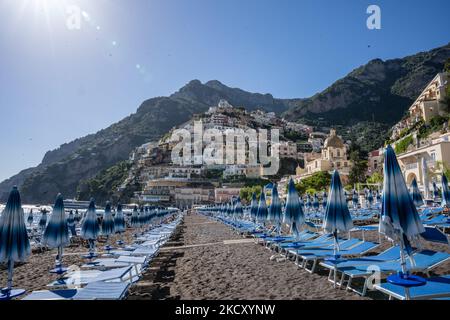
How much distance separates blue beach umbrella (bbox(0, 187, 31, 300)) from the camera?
4.77 m

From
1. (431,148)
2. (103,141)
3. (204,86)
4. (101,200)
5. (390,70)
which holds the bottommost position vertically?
(101,200)

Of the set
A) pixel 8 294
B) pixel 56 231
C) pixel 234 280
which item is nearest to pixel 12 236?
pixel 8 294

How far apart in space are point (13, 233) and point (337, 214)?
5450mm

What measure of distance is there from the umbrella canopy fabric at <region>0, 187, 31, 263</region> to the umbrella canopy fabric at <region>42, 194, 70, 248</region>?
2.18 metres

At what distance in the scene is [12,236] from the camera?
4832mm

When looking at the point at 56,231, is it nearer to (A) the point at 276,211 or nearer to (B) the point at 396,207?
(B) the point at 396,207

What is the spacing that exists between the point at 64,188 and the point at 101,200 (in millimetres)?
39013

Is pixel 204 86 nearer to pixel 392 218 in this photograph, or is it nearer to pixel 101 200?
pixel 101 200

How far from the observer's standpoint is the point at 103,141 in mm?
153125

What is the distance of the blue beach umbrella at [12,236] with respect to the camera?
477 centimetres

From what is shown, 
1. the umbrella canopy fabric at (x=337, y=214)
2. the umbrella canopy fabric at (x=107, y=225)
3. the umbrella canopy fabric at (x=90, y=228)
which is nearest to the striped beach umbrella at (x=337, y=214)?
the umbrella canopy fabric at (x=337, y=214)

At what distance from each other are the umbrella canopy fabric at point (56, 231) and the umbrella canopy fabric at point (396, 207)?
22.0 feet

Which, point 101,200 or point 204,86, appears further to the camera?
point 204,86

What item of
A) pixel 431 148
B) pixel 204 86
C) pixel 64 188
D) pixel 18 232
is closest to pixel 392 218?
pixel 18 232
